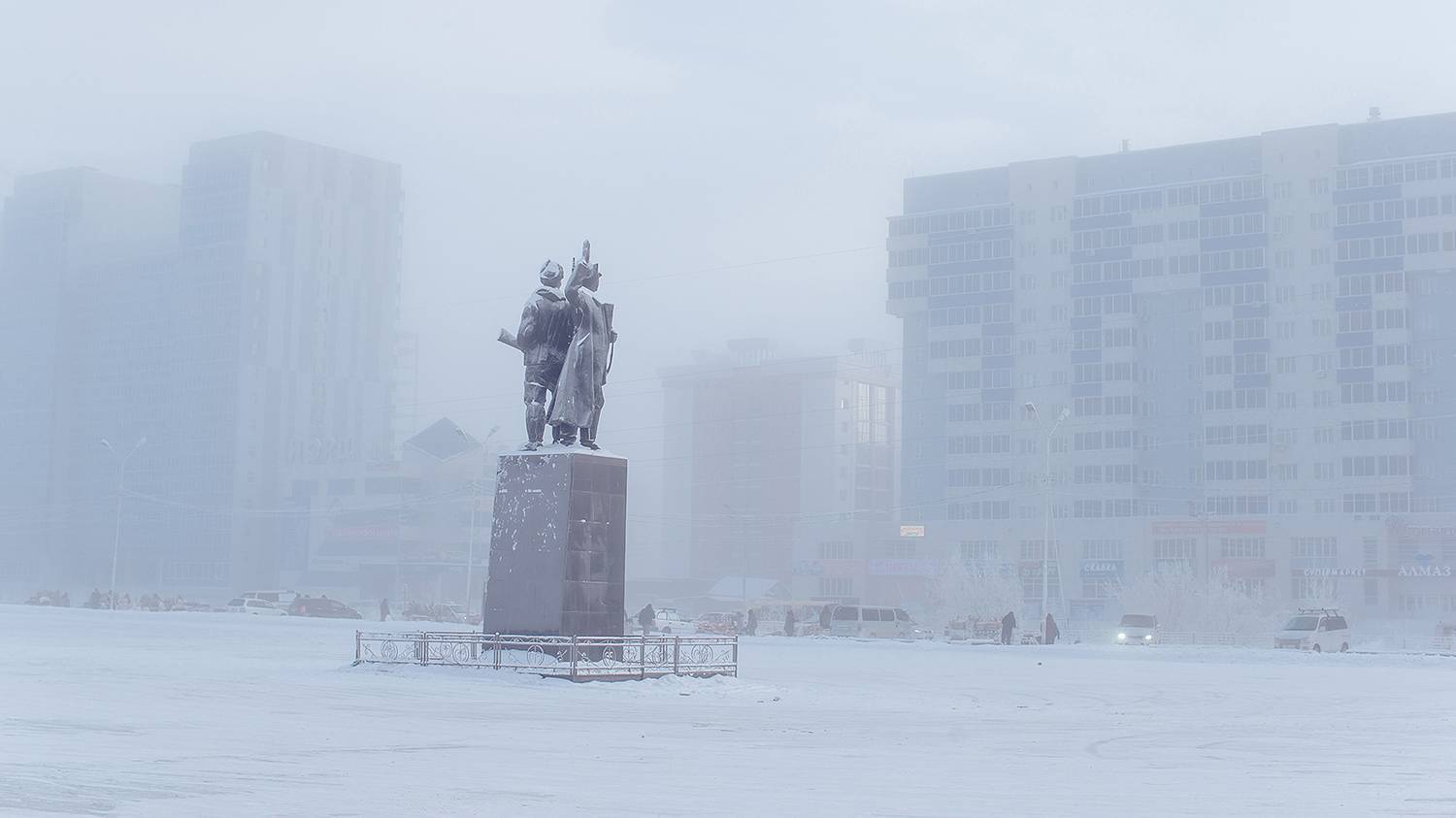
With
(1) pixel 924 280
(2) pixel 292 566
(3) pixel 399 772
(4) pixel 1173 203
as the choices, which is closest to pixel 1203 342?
(4) pixel 1173 203

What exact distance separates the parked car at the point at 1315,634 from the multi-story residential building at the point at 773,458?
11584 cm

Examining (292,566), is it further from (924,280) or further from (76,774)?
(76,774)

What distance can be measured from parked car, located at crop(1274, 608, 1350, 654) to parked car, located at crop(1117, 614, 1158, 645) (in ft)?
20.1

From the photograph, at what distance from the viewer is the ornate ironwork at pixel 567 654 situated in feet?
79.5

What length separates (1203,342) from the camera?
4823 inches

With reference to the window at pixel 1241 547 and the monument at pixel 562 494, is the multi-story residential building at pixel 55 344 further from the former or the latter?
the monument at pixel 562 494

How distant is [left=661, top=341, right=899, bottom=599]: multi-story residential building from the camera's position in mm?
182000

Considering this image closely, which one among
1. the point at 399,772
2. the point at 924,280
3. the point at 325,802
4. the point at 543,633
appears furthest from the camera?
the point at 924,280

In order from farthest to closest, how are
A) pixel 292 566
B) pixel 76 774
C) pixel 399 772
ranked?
pixel 292 566 < pixel 399 772 < pixel 76 774

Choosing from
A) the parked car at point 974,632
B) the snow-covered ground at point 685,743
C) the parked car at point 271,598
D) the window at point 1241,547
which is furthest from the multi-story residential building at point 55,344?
the snow-covered ground at point 685,743

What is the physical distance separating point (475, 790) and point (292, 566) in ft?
525

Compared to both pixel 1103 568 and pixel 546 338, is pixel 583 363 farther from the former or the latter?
pixel 1103 568

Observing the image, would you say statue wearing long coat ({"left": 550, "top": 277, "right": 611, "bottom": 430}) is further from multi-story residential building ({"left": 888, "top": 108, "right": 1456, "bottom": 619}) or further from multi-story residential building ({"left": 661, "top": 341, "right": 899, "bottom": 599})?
multi-story residential building ({"left": 661, "top": 341, "right": 899, "bottom": 599})

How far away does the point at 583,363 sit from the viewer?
27453 mm
